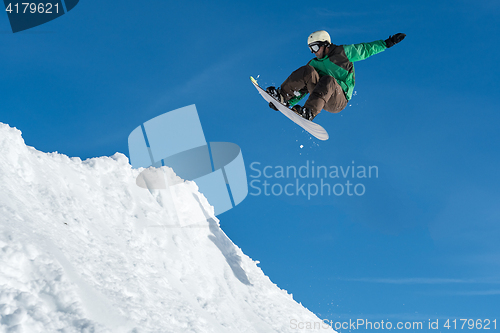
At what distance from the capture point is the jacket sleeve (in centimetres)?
824

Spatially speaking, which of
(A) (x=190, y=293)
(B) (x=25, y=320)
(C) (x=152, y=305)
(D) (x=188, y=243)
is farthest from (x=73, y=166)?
(B) (x=25, y=320)

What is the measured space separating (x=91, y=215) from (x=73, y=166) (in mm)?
3127

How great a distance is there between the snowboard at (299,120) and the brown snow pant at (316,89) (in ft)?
1.00

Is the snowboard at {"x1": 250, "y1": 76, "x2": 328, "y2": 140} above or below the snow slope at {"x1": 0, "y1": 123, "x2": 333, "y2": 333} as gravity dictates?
above

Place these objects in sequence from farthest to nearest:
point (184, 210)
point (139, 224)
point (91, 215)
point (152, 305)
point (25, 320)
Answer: point (184, 210) → point (139, 224) → point (91, 215) → point (152, 305) → point (25, 320)

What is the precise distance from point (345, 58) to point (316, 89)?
1.21m

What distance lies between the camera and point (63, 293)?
221 inches

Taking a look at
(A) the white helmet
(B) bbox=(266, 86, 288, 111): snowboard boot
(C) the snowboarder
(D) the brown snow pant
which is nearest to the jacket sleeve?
(C) the snowboarder

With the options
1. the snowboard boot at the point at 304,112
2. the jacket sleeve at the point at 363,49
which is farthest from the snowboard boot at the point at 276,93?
the jacket sleeve at the point at 363,49

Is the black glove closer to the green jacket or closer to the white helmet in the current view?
the green jacket

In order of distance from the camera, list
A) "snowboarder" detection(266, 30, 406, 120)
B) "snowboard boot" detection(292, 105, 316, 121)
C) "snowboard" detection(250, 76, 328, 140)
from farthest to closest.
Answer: "snowboarder" detection(266, 30, 406, 120), "snowboard" detection(250, 76, 328, 140), "snowboard boot" detection(292, 105, 316, 121)

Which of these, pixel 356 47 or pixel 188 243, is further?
pixel 188 243

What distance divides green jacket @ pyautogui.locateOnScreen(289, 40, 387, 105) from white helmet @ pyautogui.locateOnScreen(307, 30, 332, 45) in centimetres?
22

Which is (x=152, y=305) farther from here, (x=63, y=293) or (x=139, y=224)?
(x=139, y=224)
